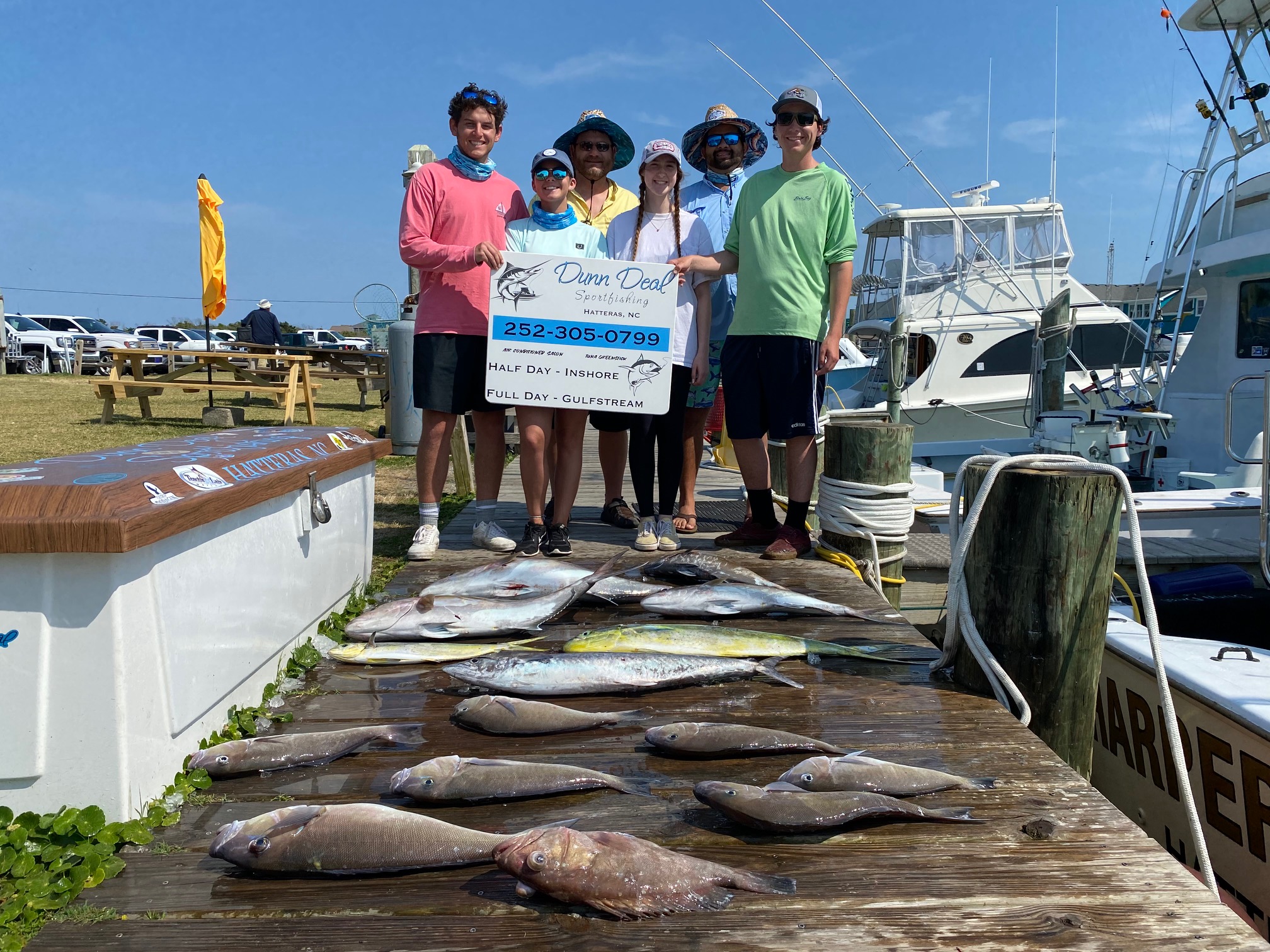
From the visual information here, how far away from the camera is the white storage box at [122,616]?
1.91m

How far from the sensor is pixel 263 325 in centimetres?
2075

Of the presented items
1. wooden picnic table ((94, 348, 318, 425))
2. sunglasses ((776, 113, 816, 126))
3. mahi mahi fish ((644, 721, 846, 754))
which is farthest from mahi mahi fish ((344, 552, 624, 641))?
wooden picnic table ((94, 348, 318, 425))

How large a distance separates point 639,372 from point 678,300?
45 cm

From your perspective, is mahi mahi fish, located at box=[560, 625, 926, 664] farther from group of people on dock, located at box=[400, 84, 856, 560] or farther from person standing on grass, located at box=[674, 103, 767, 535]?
person standing on grass, located at box=[674, 103, 767, 535]

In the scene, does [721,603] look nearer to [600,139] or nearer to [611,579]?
[611,579]

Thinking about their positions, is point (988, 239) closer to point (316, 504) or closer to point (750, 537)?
point (750, 537)

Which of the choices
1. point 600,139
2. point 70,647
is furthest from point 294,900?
point 600,139

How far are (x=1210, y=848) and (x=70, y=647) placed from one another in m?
3.66

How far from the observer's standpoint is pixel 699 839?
6.60 feet

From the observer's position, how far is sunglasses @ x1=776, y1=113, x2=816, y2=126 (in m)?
4.29

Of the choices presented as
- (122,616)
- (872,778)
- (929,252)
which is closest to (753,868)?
(872,778)

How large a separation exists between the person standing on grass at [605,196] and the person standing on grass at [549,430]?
0.23 m

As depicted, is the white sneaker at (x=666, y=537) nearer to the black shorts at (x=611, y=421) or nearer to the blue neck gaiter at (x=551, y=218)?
the black shorts at (x=611, y=421)

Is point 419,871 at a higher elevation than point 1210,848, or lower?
higher
